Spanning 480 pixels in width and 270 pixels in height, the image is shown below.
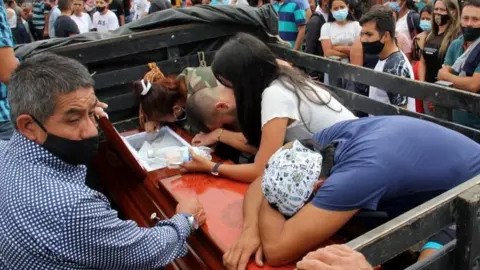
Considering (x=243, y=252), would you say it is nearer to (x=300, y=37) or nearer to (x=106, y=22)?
(x=300, y=37)

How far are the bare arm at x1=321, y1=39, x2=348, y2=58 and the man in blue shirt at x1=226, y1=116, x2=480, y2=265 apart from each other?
10.4 feet

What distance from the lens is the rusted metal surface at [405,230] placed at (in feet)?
3.95

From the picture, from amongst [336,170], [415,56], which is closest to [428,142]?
[336,170]

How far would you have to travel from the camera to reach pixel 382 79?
2.75 metres

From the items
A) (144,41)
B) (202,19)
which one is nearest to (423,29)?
(202,19)

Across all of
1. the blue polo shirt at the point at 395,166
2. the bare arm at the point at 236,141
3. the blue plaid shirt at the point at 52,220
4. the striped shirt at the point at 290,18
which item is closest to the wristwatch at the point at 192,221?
the blue plaid shirt at the point at 52,220

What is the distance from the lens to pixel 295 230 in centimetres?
160

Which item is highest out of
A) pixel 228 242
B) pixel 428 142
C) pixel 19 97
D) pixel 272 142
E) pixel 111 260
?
pixel 19 97

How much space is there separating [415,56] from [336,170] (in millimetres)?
3515

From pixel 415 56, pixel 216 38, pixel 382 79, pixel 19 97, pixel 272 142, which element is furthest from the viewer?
pixel 415 56

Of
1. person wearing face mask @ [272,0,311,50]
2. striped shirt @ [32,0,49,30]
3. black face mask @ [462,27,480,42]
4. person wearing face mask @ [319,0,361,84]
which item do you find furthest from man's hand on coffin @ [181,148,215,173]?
striped shirt @ [32,0,49,30]

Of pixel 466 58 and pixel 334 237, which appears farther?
pixel 466 58

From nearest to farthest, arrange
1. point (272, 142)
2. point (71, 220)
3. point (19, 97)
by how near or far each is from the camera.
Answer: point (71, 220) < point (19, 97) < point (272, 142)

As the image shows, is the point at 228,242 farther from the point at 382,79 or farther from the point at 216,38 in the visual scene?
the point at 216,38
